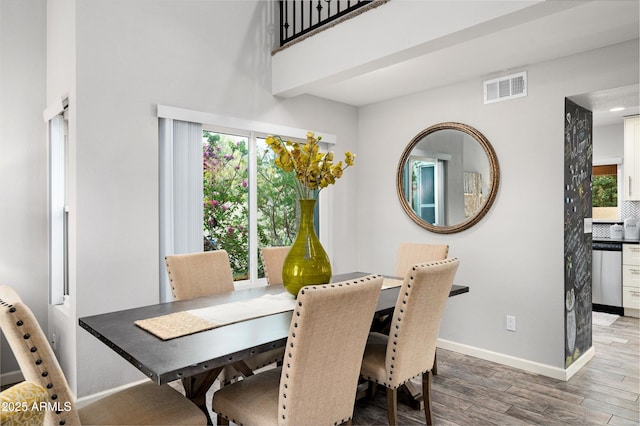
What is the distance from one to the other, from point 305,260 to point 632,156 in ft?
15.1

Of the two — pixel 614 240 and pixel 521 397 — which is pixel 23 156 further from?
pixel 614 240

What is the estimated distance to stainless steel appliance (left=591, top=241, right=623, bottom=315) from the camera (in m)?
4.77

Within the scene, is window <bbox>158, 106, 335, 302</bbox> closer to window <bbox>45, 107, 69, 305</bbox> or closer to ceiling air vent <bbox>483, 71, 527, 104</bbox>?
window <bbox>45, 107, 69, 305</bbox>

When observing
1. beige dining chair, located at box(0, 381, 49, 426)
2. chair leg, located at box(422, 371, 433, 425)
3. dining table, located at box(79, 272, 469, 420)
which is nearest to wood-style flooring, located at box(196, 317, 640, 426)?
chair leg, located at box(422, 371, 433, 425)

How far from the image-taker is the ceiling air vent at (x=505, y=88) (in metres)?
3.20

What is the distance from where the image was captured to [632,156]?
15.4 feet

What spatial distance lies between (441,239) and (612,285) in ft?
8.83

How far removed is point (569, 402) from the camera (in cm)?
264

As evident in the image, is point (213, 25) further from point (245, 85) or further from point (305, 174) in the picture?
point (305, 174)

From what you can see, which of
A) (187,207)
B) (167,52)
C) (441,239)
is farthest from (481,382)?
(167,52)

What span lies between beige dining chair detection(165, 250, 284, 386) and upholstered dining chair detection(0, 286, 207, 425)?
67 centimetres

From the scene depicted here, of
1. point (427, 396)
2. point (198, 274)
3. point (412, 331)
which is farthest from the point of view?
point (198, 274)

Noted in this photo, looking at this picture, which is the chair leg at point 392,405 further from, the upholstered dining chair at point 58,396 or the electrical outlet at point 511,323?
the electrical outlet at point 511,323

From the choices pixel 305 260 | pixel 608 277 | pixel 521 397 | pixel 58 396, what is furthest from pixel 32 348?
pixel 608 277
